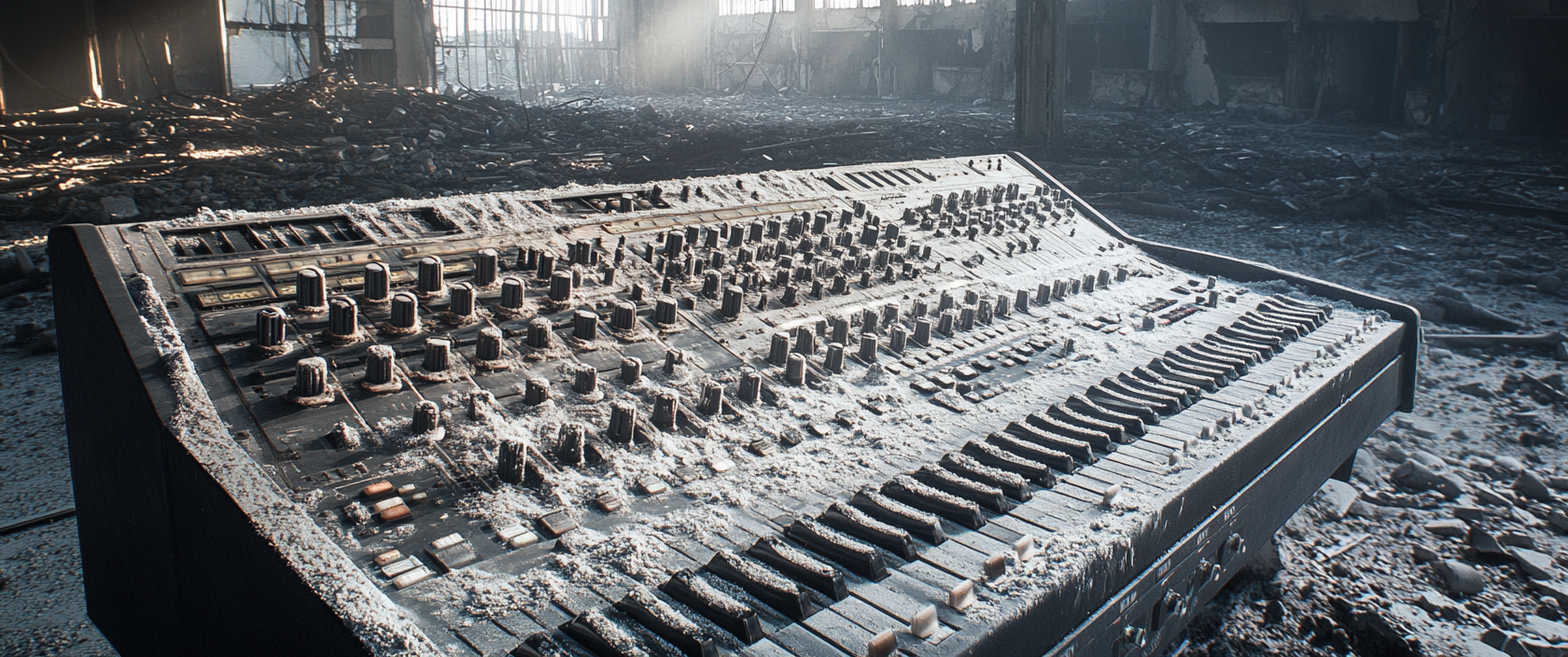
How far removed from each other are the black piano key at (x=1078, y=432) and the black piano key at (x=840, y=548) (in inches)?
25.8

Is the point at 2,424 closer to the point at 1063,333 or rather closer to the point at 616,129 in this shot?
the point at 1063,333

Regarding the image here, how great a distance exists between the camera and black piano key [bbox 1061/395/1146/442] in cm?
186

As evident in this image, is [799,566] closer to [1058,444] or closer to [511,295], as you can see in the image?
[1058,444]

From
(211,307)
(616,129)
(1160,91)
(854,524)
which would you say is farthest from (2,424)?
(1160,91)

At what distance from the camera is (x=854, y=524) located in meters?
1.35

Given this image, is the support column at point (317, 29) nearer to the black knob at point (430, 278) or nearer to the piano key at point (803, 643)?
the black knob at point (430, 278)

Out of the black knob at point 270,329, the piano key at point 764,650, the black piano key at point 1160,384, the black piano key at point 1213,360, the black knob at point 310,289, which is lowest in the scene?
the piano key at point 764,650

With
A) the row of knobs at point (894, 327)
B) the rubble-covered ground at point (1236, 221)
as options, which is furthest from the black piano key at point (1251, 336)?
the rubble-covered ground at point (1236, 221)

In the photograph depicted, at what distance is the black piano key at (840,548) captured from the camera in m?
1.24

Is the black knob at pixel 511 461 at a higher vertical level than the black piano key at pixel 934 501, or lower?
higher

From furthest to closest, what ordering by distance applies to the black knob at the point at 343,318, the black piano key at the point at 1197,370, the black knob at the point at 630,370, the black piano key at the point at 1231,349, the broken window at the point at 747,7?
1. the broken window at the point at 747,7
2. the black piano key at the point at 1231,349
3. the black piano key at the point at 1197,370
4. the black knob at the point at 630,370
5. the black knob at the point at 343,318

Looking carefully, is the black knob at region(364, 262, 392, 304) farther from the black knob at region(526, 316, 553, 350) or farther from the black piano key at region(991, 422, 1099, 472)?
the black piano key at region(991, 422, 1099, 472)

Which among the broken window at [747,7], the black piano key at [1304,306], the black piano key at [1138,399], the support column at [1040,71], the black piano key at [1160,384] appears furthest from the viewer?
the broken window at [747,7]

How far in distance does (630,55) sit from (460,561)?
29.5m
